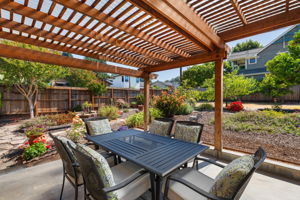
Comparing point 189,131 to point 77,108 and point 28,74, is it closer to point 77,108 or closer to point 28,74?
point 28,74

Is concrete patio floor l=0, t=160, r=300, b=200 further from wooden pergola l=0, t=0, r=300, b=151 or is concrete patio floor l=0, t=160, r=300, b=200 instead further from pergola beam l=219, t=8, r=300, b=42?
pergola beam l=219, t=8, r=300, b=42

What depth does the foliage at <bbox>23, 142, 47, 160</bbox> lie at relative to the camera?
9.74 ft

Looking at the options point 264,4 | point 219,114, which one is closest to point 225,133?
point 219,114

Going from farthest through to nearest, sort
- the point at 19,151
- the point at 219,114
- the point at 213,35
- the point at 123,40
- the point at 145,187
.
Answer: the point at 19,151 < the point at 219,114 < the point at 123,40 < the point at 213,35 < the point at 145,187

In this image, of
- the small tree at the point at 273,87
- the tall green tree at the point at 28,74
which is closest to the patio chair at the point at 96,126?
the tall green tree at the point at 28,74

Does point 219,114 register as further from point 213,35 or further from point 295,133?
point 295,133

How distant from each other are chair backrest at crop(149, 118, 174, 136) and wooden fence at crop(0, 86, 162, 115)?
7.45 metres

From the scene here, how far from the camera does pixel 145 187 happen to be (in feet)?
5.32

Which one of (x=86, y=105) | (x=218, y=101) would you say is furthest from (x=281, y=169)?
(x=86, y=105)

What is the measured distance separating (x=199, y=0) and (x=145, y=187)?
2.38 metres

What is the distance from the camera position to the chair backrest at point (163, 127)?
9.28 feet

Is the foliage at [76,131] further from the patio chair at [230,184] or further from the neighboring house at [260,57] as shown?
the neighboring house at [260,57]

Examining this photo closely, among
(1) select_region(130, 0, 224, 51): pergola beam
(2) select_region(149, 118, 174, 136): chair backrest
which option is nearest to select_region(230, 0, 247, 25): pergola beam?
(1) select_region(130, 0, 224, 51): pergola beam

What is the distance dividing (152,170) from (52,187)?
1866 mm
